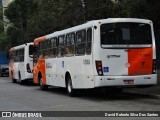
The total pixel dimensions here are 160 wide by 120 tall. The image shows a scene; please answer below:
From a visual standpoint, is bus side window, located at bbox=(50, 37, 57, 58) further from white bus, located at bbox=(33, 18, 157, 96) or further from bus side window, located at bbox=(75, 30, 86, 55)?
white bus, located at bbox=(33, 18, 157, 96)

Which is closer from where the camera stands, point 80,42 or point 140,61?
point 140,61

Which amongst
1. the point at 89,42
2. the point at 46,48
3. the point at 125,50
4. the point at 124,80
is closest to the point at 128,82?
the point at 124,80

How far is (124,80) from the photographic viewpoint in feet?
53.1

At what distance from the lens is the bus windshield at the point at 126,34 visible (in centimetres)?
1639

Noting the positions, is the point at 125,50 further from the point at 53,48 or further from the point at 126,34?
the point at 53,48

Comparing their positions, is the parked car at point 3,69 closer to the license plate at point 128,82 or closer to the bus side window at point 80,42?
the bus side window at point 80,42

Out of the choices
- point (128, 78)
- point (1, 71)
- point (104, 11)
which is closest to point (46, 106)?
point (128, 78)

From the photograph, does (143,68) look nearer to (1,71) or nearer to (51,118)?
(51,118)

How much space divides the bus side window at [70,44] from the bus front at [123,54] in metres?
2.52

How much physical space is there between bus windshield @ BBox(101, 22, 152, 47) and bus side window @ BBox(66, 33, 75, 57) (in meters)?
2.52

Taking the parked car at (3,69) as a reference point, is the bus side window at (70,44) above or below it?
above

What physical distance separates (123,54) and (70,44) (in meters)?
3.26

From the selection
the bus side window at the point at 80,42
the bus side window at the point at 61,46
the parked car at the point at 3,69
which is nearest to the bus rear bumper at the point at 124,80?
the bus side window at the point at 80,42

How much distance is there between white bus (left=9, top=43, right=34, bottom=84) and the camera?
28844mm
